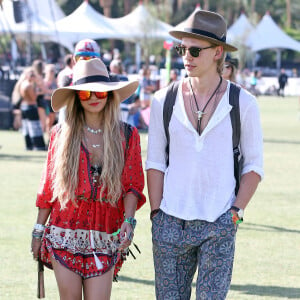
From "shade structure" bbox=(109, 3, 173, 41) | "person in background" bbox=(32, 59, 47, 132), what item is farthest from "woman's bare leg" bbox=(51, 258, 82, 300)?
"shade structure" bbox=(109, 3, 173, 41)

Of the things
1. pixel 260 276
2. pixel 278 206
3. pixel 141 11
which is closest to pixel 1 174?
pixel 278 206

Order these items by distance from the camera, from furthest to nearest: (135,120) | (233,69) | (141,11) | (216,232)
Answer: (141,11), (135,120), (233,69), (216,232)

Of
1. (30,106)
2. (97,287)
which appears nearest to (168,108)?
(97,287)

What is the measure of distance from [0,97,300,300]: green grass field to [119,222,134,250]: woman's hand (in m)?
2.17

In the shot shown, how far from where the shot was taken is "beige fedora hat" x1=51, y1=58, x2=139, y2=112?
520cm

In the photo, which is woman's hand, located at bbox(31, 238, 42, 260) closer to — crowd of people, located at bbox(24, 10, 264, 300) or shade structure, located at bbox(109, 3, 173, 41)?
crowd of people, located at bbox(24, 10, 264, 300)

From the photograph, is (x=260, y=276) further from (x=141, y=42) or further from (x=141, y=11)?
(x=141, y=42)

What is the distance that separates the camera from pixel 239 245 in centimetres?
927

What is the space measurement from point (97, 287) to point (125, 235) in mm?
333

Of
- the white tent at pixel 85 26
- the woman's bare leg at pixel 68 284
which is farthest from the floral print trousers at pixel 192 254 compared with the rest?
the white tent at pixel 85 26

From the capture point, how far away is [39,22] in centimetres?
4038

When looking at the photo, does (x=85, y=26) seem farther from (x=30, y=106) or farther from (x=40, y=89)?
(x=30, y=106)

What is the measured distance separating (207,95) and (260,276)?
3.28 m

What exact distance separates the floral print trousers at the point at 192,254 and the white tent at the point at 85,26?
1522 inches
